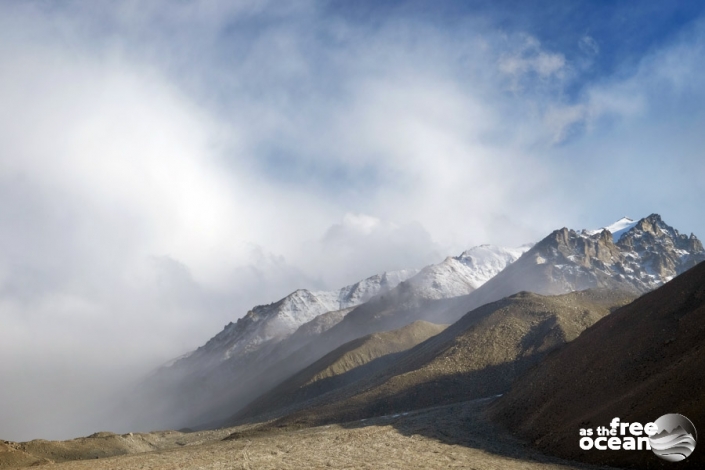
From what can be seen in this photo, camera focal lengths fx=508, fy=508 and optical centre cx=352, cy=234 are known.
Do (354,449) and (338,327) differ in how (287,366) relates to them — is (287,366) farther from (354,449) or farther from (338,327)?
(354,449)

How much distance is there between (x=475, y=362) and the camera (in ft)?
248

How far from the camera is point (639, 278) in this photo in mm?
174500

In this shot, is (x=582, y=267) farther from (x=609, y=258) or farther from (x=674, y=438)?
(x=674, y=438)

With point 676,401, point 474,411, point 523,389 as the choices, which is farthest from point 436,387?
point 676,401

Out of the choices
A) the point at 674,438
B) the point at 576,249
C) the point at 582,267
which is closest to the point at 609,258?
the point at 576,249

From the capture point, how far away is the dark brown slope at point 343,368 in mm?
109062

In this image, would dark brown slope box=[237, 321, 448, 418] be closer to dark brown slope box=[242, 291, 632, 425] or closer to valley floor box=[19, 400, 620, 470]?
dark brown slope box=[242, 291, 632, 425]

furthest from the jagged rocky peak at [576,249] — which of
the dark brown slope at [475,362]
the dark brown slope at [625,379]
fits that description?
the dark brown slope at [625,379]

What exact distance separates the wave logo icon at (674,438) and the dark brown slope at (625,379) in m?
0.40

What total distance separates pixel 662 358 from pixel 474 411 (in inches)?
865

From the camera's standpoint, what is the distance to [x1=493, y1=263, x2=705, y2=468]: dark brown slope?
29797 millimetres

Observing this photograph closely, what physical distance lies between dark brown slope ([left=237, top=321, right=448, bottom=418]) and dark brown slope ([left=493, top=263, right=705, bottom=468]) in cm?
6061

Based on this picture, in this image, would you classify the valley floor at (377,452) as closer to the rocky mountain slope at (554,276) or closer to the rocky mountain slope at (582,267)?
the rocky mountain slope at (582,267)

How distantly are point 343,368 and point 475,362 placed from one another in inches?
1793
